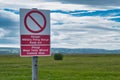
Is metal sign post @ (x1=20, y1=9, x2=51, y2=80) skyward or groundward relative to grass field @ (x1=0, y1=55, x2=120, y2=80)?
skyward

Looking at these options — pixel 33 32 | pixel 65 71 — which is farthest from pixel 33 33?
pixel 65 71

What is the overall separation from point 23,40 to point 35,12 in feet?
2.00

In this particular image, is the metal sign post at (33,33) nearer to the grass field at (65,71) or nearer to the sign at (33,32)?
the sign at (33,32)

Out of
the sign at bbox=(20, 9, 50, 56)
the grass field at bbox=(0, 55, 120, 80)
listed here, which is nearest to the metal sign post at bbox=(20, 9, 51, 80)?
the sign at bbox=(20, 9, 50, 56)

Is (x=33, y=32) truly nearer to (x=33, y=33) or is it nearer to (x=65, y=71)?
(x=33, y=33)

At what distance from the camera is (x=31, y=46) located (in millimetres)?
7738

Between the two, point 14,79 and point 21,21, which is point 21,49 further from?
point 14,79

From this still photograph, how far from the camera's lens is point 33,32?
7.73m

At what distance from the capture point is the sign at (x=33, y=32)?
771 centimetres

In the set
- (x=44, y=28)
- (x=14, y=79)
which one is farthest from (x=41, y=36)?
(x=14, y=79)

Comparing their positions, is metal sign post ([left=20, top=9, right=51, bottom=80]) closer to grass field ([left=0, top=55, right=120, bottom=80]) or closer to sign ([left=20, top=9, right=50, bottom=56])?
sign ([left=20, top=9, right=50, bottom=56])

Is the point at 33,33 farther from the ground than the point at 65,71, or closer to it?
farther from the ground

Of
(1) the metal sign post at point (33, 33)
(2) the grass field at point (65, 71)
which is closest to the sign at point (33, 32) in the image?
(1) the metal sign post at point (33, 33)

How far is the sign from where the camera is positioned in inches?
304
